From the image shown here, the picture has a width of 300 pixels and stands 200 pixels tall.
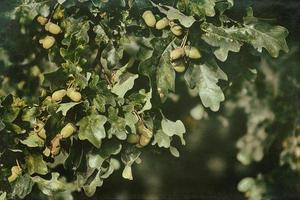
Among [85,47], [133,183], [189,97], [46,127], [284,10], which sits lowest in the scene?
[133,183]

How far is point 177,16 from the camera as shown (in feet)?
5.67

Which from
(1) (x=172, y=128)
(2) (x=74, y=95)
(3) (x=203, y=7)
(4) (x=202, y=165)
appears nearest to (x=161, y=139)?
(1) (x=172, y=128)

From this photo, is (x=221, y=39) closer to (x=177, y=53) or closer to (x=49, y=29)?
(x=177, y=53)

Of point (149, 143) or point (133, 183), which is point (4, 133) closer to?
point (149, 143)

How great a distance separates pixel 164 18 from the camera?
1.79m

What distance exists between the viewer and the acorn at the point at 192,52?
5.73 feet

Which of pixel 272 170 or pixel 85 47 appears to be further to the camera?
pixel 272 170

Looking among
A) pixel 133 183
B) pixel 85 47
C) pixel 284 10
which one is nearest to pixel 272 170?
pixel 133 183

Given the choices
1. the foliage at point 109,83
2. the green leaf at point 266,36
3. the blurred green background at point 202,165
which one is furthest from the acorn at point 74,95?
the blurred green background at point 202,165

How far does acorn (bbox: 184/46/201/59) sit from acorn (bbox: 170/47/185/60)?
1 cm

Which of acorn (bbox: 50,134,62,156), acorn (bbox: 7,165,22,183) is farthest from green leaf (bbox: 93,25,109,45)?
acorn (bbox: 7,165,22,183)

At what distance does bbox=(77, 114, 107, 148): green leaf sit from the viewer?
1.66 metres

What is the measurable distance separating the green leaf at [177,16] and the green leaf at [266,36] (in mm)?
188

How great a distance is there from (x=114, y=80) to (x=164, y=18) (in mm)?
237
